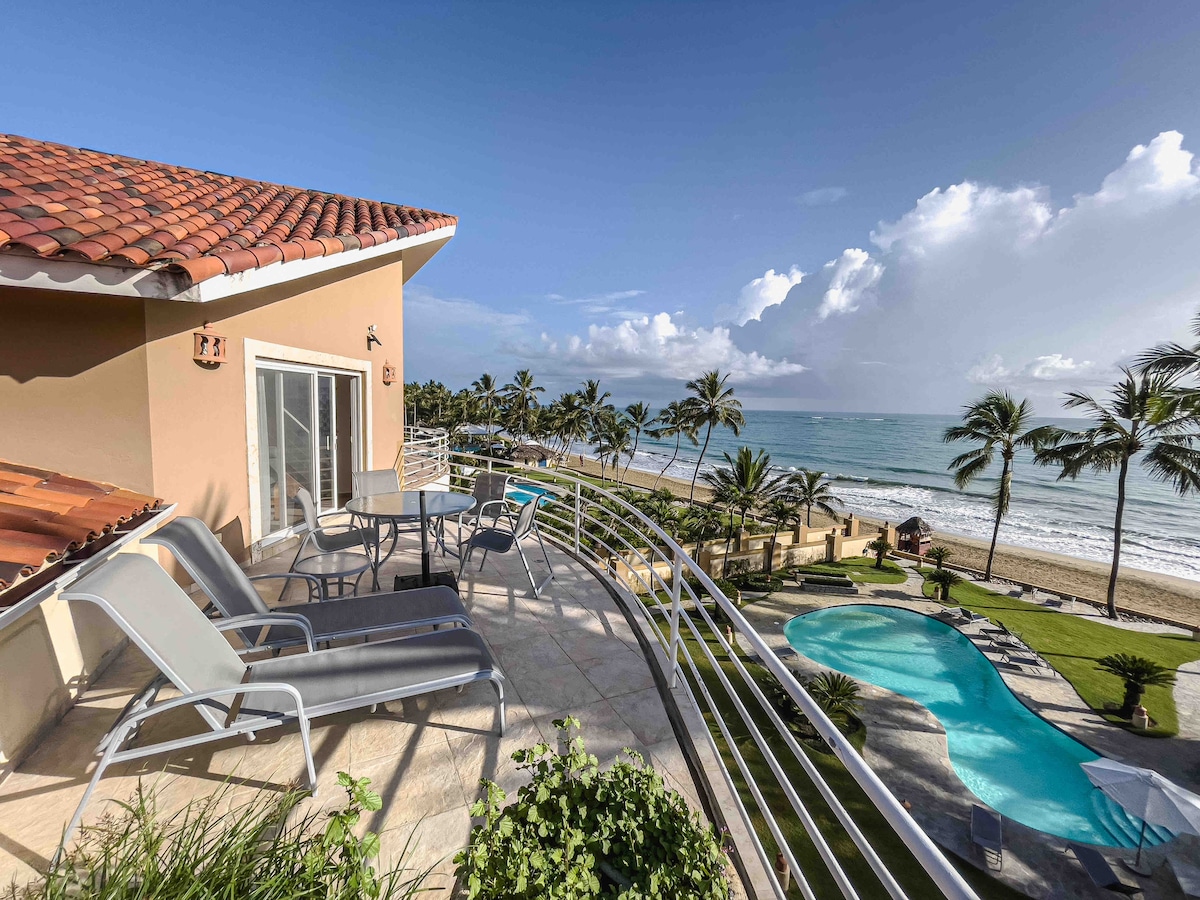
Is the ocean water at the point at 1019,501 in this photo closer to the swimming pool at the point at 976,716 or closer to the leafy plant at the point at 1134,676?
the leafy plant at the point at 1134,676

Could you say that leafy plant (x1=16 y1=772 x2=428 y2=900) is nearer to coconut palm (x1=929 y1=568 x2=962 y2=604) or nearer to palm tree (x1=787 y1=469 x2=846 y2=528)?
coconut palm (x1=929 y1=568 x2=962 y2=604)

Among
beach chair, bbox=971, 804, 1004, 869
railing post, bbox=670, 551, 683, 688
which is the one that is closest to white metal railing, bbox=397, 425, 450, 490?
railing post, bbox=670, 551, 683, 688

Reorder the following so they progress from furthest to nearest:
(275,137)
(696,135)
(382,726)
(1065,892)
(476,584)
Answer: (696,135) → (275,137) → (1065,892) → (476,584) → (382,726)

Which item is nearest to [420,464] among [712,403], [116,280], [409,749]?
[116,280]

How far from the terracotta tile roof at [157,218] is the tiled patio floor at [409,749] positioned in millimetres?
2831

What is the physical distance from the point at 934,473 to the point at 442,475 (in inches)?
2308

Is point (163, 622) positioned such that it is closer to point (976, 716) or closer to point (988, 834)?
point (988, 834)

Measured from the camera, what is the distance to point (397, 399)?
9305 mm

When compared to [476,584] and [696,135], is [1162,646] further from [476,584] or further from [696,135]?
[696,135]

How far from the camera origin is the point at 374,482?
6.13 meters

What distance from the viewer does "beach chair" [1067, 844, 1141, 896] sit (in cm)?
808

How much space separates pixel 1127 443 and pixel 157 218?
31.4 m

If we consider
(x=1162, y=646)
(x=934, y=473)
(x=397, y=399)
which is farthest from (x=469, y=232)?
(x=934, y=473)

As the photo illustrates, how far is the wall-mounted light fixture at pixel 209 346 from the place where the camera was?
4.41 meters
